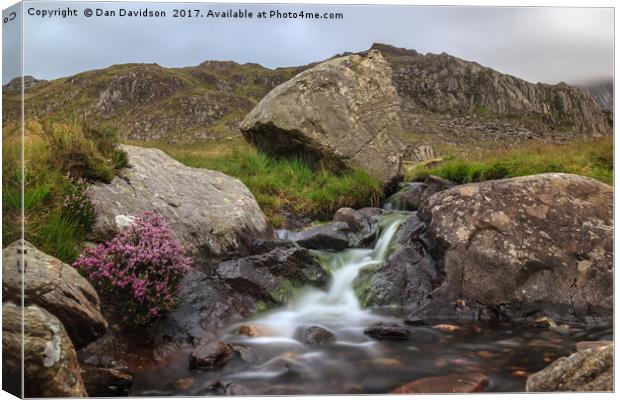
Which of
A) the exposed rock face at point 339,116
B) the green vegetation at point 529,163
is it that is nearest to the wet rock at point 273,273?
the green vegetation at point 529,163

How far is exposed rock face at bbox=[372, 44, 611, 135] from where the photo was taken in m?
6.65

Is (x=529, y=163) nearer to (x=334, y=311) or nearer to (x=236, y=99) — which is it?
(x=236, y=99)

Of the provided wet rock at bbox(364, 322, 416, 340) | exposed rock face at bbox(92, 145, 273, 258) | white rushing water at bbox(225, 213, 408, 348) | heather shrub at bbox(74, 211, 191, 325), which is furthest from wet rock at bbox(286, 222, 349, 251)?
heather shrub at bbox(74, 211, 191, 325)

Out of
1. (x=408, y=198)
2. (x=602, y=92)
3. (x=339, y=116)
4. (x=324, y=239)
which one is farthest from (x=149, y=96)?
(x=602, y=92)

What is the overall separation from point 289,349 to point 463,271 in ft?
8.57

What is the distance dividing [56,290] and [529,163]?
928 cm

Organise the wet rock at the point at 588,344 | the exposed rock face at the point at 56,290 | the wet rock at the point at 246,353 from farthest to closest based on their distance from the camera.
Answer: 1. the wet rock at the point at 588,344
2. the wet rock at the point at 246,353
3. the exposed rock face at the point at 56,290

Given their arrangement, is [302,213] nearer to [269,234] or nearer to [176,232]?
[269,234]

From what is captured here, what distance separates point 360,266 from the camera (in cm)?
732

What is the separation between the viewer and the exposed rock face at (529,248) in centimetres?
596

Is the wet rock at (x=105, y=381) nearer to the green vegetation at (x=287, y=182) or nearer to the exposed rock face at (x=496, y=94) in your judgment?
the exposed rock face at (x=496, y=94)

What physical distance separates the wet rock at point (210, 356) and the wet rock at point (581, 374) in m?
2.45

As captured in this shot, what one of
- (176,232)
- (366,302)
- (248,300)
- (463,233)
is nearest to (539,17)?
(463,233)

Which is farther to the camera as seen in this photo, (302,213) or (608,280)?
(302,213)
